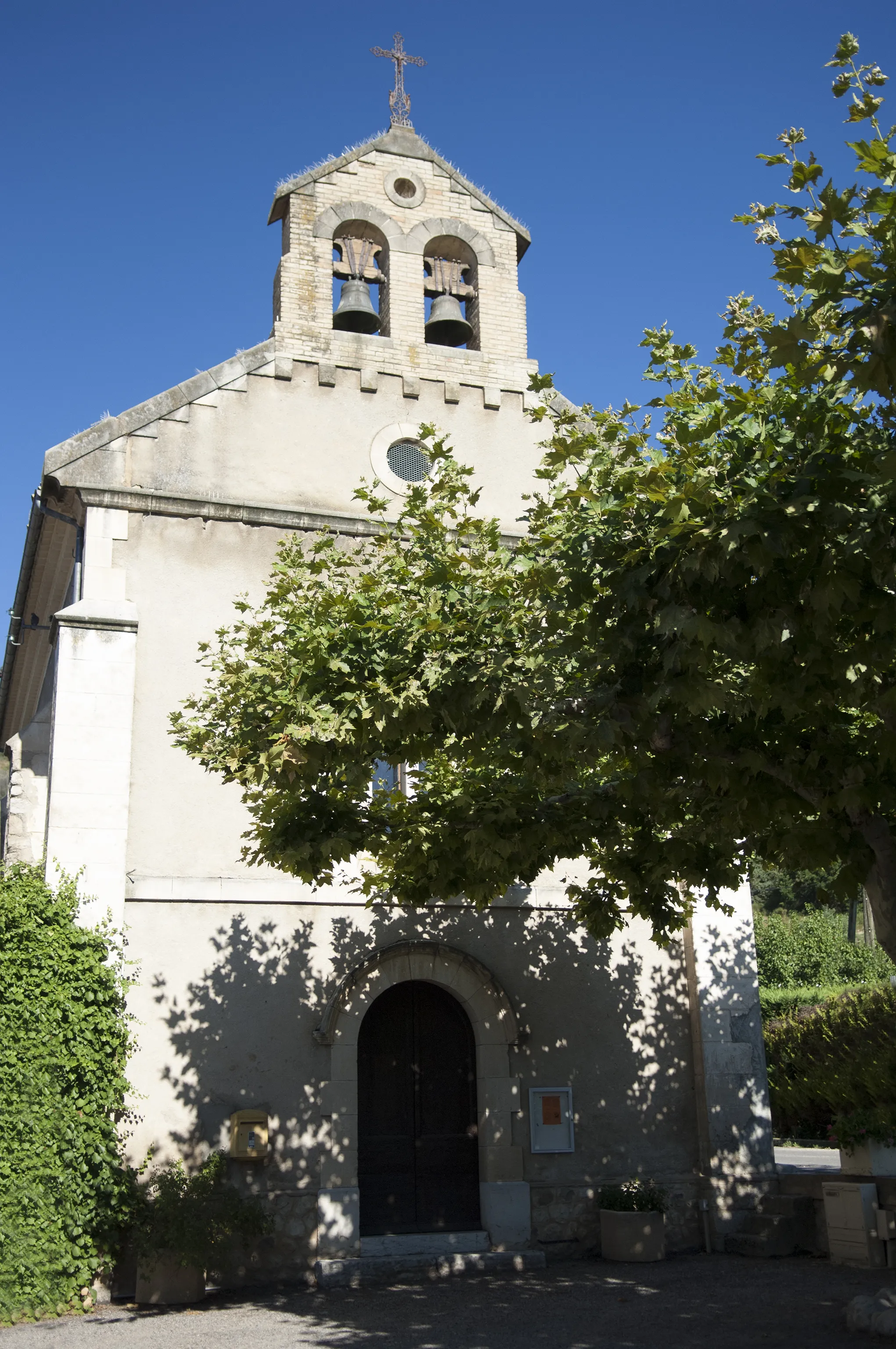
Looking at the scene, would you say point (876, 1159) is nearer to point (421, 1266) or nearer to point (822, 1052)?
point (421, 1266)

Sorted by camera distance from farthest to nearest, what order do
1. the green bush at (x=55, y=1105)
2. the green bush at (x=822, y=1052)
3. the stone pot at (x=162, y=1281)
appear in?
the green bush at (x=822, y=1052) < the stone pot at (x=162, y=1281) < the green bush at (x=55, y=1105)

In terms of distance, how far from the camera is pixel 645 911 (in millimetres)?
9008

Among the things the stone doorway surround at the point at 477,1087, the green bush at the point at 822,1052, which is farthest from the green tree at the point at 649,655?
the green bush at the point at 822,1052

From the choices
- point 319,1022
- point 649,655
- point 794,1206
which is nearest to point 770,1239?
point 794,1206

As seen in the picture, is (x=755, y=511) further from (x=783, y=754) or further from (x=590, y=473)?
(x=783, y=754)

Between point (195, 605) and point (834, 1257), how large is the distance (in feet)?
27.6

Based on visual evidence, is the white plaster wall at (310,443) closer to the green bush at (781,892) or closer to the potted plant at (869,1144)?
the potted plant at (869,1144)

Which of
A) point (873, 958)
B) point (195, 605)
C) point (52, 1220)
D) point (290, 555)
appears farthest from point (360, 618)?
point (873, 958)

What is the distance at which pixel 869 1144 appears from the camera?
426 inches

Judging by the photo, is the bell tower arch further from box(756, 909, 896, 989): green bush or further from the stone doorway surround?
box(756, 909, 896, 989): green bush

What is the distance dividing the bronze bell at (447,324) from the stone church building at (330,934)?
6cm

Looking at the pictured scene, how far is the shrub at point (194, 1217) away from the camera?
9.19 meters

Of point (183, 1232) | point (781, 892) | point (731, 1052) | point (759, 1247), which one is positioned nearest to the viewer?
point (183, 1232)

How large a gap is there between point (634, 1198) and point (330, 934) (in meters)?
3.76
